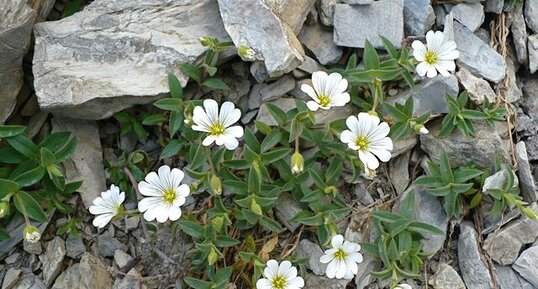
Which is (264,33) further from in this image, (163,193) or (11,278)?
(11,278)

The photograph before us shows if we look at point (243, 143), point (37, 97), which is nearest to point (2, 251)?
point (37, 97)

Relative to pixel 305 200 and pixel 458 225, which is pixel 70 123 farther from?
pixel 458 225

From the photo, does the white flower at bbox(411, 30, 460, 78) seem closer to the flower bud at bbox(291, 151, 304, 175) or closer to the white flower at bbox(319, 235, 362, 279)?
the flower bud at bbox(291, 151, 304, 175)

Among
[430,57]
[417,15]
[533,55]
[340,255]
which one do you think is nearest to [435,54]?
[430,57]

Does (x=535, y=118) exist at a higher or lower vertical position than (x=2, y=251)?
higher

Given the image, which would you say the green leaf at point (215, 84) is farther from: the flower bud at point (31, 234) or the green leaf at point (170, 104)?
the flower bud at point (31, 234)

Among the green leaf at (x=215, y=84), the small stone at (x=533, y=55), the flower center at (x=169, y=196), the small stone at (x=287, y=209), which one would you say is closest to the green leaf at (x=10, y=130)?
the flower center at (x=169, y=196)
